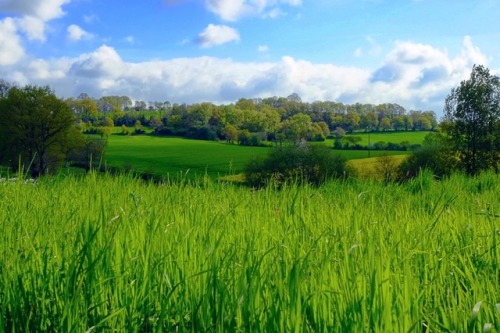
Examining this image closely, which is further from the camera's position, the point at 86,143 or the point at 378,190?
the point at 86,143

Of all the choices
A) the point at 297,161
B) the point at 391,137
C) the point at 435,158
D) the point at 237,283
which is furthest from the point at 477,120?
the point at 237,283

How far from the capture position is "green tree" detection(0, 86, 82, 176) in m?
58.2

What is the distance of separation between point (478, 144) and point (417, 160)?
7.43 meters

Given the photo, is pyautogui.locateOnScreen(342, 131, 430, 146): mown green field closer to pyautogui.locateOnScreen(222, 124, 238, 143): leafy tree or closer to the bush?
pyautogui.locateOnScreen(222, 124, 238, 143): leafy tree

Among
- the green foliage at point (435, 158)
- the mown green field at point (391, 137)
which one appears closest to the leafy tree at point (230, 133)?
the mown green field at point (391, 137)

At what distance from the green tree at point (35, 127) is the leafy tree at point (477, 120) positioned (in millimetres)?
48353

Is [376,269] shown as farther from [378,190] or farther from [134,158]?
[134,158]

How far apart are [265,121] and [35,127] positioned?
236ft

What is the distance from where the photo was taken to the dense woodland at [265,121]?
113m

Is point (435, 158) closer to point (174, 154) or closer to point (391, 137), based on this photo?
point (174, 154)

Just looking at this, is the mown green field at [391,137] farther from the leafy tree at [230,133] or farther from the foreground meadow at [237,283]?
the foreground meadow at [237,283]

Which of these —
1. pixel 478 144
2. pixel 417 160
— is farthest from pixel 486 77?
pixel 417 160

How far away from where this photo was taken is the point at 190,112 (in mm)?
136375

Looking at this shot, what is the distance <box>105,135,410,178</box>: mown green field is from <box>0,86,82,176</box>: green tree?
8419mm
